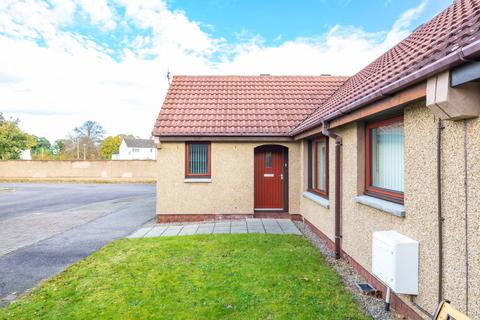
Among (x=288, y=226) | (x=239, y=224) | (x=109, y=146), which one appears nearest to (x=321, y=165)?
(x=288, y=226)

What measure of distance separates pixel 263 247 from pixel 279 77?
881 cm

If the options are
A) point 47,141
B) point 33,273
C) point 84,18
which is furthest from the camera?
point 47,141

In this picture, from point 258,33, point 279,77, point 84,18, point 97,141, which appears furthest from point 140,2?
point 97,141

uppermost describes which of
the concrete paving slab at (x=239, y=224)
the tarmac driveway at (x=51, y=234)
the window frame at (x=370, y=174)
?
the window frame at (x=370, y=174)

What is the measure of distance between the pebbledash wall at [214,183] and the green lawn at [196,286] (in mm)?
2985

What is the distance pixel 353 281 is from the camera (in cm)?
466

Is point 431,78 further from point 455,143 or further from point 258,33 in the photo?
point 258,33

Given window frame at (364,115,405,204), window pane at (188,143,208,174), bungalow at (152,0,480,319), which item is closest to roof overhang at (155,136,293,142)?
bungalow at (152,0,480,319)

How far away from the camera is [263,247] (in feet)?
20.8

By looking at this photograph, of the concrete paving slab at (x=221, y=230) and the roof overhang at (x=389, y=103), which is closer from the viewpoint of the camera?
the roof overhang at (x=389, y=103)

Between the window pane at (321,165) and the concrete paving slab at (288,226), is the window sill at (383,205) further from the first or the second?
the concrete paving slab at (288,226)

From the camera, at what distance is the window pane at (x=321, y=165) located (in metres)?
7.44

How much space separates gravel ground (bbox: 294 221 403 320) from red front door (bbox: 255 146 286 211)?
270 centimetres

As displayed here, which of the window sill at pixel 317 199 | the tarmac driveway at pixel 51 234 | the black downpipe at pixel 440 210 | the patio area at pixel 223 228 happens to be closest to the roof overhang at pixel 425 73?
the black downpipe at pixel 440 210
